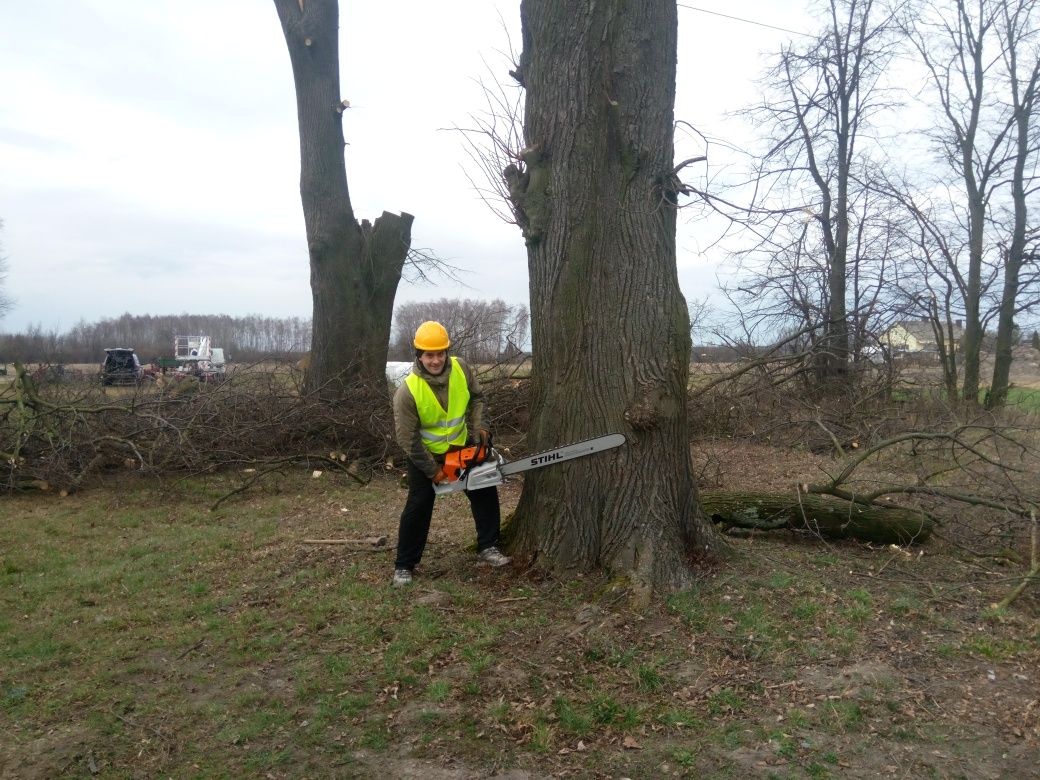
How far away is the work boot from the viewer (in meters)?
4.91

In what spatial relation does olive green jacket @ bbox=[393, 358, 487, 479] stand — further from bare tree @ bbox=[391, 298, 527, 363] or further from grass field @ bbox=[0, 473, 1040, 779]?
bare tree @ bbox=[391, 298, 527, 363]

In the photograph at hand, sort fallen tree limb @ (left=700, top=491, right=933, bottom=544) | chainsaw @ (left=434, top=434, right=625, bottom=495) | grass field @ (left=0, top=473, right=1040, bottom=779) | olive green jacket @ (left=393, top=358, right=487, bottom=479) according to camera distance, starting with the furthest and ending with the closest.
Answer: fallen tree limb @ (left=700, top=491, right=933, bottom=544), olive green jacket @ (left=393, top=358, right=487, bottom=479), chainsaw @ (left=434, top=434, right=625, bottom=495), grass field @ (left=0, top=473, right=1040, bottom=779)

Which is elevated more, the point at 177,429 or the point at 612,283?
the point at 612,283

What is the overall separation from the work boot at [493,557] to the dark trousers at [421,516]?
52 millimetres

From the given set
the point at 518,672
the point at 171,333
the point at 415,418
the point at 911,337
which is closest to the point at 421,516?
the point at 415,418

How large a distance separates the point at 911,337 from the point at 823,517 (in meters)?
9.46

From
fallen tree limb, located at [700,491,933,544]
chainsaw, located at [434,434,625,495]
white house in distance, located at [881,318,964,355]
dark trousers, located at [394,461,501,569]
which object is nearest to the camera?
chainsaw, located at [434,434,625,495]

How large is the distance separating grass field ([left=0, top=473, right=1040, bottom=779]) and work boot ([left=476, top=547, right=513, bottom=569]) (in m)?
0.08

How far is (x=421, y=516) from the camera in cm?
A: 500

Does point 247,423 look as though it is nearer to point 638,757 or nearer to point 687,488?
point 687,488

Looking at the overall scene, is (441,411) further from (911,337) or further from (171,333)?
(171,333)

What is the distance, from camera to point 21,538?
6852 mm

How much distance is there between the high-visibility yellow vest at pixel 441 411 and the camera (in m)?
4.87

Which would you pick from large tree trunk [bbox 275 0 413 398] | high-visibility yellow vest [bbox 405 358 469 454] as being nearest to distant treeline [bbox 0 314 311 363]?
large tree trunk [bbox 275 0 413 398]
